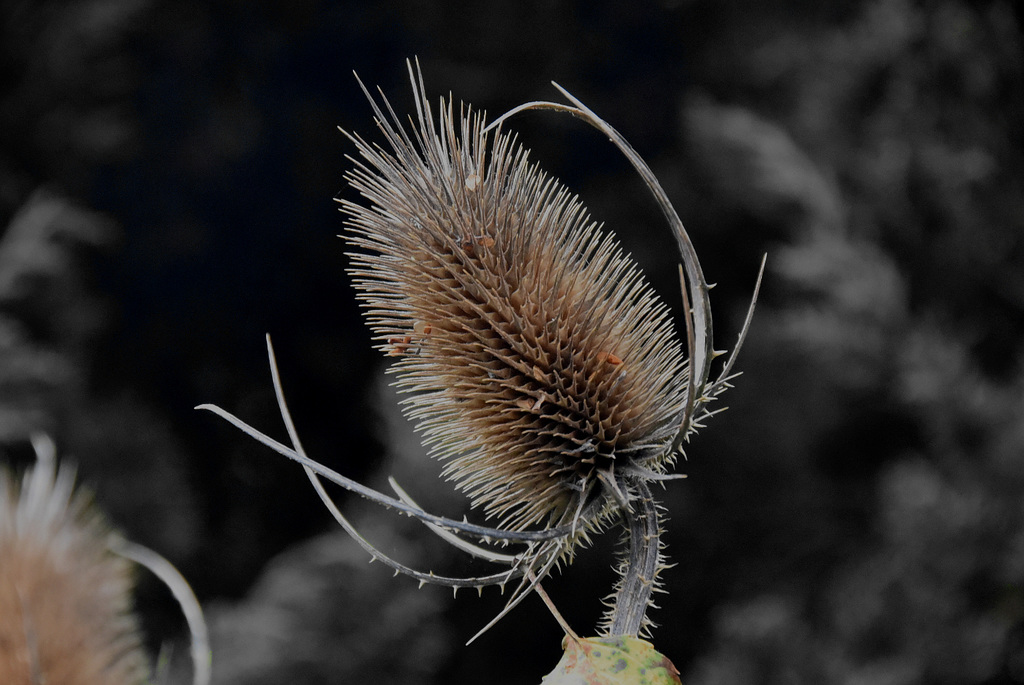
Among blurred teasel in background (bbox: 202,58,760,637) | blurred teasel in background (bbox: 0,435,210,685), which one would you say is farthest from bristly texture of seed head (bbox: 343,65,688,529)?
blurred teasel in background (bbox: 0,435,210,685)

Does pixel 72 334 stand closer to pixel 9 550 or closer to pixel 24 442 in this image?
pixel 24 442

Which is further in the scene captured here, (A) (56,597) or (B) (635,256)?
(B) (635,256)

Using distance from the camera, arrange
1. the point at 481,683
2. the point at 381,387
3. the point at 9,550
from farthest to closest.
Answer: the point at 481,683, the point at 381,387, the point at 9,550

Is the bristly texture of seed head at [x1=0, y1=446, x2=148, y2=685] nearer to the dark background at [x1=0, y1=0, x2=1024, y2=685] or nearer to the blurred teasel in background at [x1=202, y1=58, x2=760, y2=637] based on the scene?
the blurred teasel in background at [x1=202, y1=58, x2=760, y2=637]

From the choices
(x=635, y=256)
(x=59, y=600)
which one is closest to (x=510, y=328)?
(x=59, y=600)

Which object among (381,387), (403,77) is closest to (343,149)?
(403,77)

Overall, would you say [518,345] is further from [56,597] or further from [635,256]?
[635,256]
